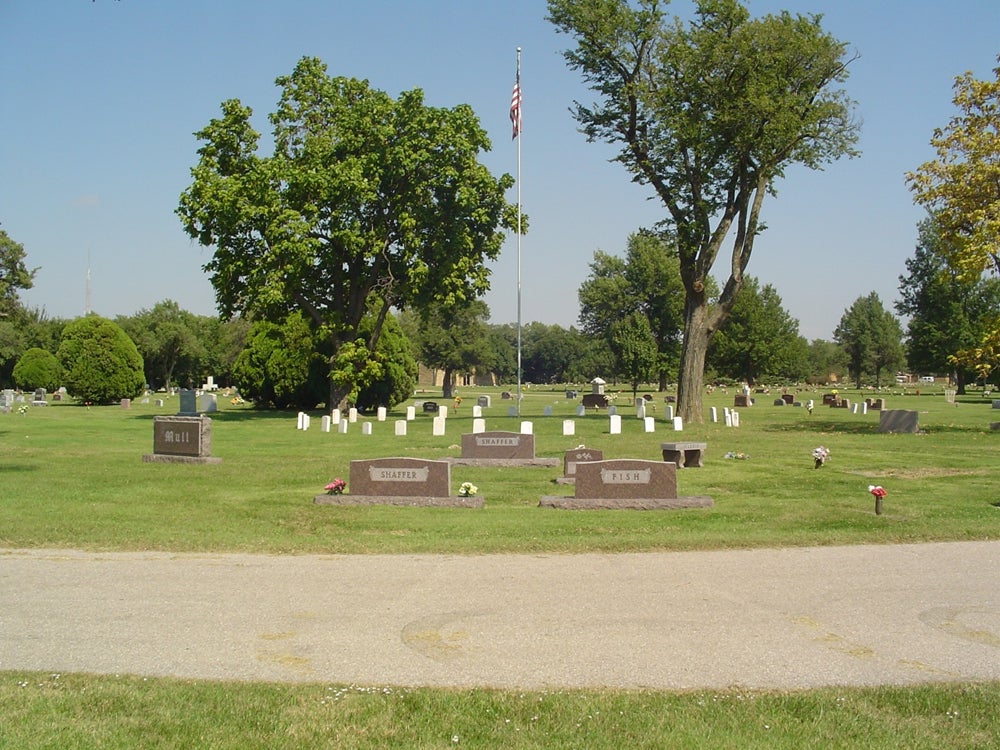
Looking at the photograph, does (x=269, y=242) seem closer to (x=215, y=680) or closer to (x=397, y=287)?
(x=397, y=287)

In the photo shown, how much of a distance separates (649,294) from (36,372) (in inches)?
1910

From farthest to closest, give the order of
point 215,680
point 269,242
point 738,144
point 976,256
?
1. point 269,242
2. point 738,144
3. point 976,256
4. point 215,680

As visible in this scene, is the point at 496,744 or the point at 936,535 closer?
the point at 496,744

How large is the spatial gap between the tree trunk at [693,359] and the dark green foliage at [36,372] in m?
52.8

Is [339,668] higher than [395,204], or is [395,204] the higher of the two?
[395,204]

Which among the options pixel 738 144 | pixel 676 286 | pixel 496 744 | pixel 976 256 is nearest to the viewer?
pixel 496 744

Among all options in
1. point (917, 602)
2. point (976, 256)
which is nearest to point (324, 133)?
point (976, 256)

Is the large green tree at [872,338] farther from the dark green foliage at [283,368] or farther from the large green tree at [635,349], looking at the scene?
the dark green foliage at [283,368]

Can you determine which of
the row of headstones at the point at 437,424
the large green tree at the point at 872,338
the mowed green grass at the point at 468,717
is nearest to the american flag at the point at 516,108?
the row of headstones at the point at 437,424

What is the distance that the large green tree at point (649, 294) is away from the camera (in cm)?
7894

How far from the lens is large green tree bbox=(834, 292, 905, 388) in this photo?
357 ft

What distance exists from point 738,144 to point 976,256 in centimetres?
1006

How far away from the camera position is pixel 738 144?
36531mm

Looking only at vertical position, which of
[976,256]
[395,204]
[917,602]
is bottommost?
[917,602]
